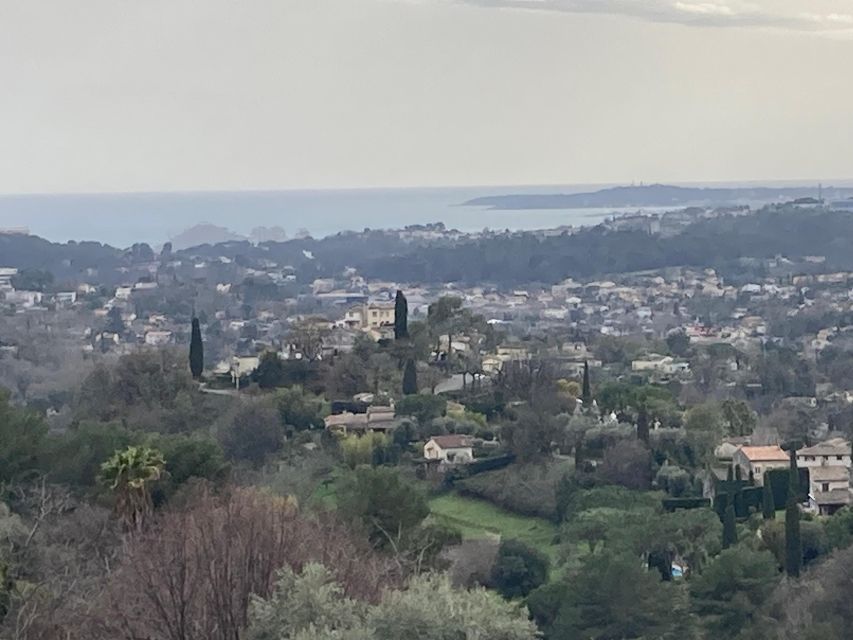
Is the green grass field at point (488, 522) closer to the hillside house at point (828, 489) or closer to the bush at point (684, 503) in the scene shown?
the bush at point (684, 503)

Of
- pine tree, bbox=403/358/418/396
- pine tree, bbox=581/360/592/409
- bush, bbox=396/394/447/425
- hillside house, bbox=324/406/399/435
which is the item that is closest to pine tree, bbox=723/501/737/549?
hillside house, bbox=324/406/399/435

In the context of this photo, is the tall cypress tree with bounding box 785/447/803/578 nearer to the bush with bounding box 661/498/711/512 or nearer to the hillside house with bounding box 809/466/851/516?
the bush with bounding box 661/498/711/512

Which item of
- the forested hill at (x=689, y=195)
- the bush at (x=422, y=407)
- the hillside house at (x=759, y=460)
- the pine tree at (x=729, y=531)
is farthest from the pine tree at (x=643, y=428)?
the forested hill at (x=689, y=195)

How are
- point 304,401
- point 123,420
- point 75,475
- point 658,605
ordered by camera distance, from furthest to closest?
point 304,401 → point 123,420 → point 75,475 → point 658,605

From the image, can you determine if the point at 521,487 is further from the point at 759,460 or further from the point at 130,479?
the point at 130,479

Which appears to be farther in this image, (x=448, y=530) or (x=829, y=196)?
(x=829, y=196)

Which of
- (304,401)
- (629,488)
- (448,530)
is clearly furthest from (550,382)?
(448,530)

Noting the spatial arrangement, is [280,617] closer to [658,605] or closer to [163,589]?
[163,589]
